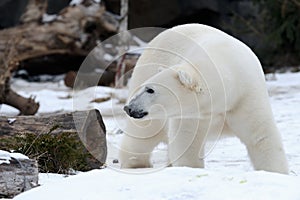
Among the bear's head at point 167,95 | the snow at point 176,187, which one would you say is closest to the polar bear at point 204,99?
the bear's head at point 167,95

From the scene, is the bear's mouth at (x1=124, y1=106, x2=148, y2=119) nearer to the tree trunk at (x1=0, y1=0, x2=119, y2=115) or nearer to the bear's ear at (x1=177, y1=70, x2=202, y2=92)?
the bear's ear at (x1=177, y1=70, x2=202, y2=92)

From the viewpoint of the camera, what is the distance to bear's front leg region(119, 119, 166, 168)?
3.98 metres

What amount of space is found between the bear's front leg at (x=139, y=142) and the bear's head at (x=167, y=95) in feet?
2.14

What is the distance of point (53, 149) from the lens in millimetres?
3871

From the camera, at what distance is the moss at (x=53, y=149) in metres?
3.78

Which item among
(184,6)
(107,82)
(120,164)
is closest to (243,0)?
(184,6)

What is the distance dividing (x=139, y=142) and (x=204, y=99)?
1.00m

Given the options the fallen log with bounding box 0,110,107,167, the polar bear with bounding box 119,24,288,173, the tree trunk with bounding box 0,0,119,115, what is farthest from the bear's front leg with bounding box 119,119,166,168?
the tree trunk with bounding box 0,0,119,115

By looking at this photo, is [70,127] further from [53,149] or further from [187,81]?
[187,81]

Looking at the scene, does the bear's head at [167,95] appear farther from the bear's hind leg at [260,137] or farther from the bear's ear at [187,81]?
the bear's hind leg at [260,137]

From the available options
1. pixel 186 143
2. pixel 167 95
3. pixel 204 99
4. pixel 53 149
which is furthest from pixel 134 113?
pixel 53 149

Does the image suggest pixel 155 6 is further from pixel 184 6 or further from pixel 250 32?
pixel 250 32

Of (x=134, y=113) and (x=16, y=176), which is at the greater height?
(x=134, y=113)

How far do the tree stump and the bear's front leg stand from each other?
1032mm
